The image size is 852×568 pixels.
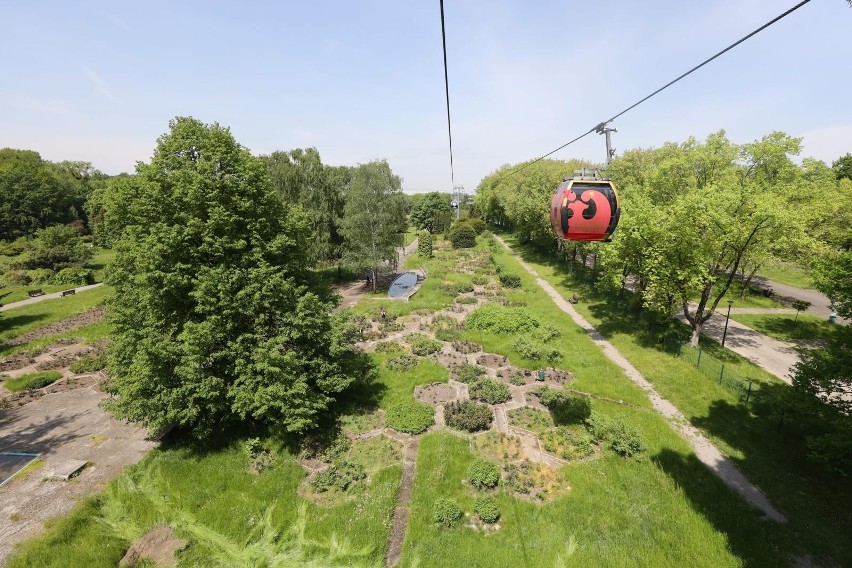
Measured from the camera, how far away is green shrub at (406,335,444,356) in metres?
23.8

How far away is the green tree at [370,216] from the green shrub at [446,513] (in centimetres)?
2765

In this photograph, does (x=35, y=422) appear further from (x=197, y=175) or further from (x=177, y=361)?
(x=197, y=175)

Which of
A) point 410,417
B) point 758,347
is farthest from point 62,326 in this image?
point 758,347

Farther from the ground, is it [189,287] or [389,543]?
[189,287]

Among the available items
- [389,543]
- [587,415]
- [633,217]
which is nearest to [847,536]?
[587,415]

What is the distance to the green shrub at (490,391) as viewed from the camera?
60.6 feet

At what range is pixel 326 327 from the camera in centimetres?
1616

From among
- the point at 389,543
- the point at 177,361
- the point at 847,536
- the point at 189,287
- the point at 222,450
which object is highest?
the point at 189,287

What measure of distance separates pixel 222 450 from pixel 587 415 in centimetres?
1715

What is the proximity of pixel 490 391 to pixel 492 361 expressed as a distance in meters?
4.34

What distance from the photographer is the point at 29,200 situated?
65.9 m

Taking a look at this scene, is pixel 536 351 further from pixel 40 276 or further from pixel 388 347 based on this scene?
pixel 40 276

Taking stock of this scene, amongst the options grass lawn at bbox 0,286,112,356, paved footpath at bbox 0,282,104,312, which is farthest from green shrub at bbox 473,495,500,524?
paved footpath at bbox 0,282,104,312

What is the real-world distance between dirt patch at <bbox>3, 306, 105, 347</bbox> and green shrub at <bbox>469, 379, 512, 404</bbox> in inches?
1372
